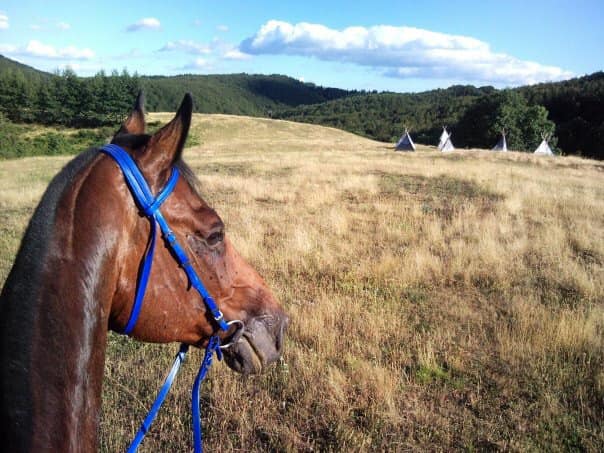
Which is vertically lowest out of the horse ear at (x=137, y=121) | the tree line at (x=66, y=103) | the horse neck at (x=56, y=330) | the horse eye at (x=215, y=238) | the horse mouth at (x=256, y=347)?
the horse mouth at (x=256, y=347)

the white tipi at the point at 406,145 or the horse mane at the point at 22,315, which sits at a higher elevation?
the white tipi at the point at 406,145

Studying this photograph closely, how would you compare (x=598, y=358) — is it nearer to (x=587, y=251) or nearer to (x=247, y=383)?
(x=247, y=383)

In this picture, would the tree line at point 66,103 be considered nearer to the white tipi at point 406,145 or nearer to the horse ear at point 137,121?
the white tipi at point 406,145

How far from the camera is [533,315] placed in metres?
4.96

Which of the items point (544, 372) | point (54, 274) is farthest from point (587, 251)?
point (54, 274)

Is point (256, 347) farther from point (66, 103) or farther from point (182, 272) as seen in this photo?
point (66, 103)

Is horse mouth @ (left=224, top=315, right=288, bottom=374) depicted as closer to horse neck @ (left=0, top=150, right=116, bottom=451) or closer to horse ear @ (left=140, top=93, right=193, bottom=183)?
horse neck @ (left=0, top=150, right=116, bottom=451)

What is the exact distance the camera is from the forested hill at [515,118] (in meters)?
58.4

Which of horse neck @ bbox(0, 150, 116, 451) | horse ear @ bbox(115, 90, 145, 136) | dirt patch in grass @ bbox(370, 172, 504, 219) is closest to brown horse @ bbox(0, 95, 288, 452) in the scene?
horse neck @ bbox(0, 150, 116, 451)

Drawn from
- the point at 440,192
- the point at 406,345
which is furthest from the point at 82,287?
the point at 440,192

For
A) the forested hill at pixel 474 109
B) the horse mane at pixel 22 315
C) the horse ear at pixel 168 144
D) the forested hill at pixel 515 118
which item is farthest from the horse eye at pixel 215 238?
the forested hill at pixel 474 109

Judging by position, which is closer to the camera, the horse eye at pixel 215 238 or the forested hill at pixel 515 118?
the horse eye at pixel 215 238

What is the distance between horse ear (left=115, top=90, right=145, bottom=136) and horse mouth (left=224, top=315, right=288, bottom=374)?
3.33 ft

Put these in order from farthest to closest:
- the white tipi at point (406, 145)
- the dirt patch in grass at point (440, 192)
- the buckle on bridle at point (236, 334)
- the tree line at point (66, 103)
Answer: the tree line at point (66, 103)
the white tipi at point (406, 145)
the dirt patch in grass at point (440, 192)
the buckle on bridle at point (236, 334)
